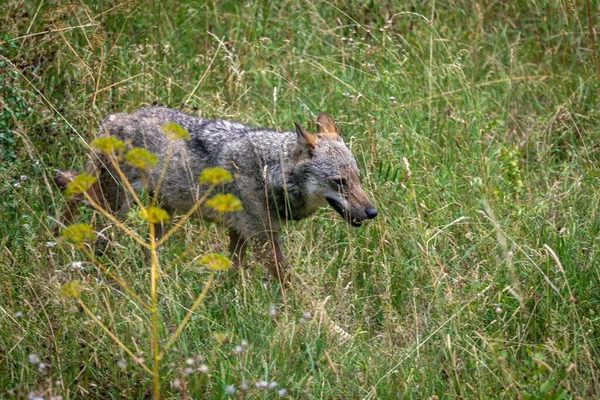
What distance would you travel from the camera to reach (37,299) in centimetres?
469

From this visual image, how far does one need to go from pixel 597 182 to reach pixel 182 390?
350 centimetres

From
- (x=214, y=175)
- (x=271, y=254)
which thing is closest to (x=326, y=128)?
(x=271, y=254)

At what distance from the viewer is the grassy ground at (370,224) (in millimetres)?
4152

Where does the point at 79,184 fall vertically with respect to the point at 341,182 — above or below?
above

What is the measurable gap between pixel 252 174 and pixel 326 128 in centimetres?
59

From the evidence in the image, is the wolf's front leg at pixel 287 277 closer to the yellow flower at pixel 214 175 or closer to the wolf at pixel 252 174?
the wolf at pixel 252 174

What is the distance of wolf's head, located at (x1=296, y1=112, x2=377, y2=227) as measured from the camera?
5.34 meters

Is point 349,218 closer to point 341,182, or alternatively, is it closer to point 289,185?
point 341,182

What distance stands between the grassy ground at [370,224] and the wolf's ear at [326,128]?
502 millimetres

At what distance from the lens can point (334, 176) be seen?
5.45 m

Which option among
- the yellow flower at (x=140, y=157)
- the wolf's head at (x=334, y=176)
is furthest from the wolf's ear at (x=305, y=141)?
the yellow flower at (x=140, y=157)

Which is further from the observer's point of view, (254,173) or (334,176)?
(254,173)

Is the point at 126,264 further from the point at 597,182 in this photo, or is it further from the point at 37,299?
the point at 597,182

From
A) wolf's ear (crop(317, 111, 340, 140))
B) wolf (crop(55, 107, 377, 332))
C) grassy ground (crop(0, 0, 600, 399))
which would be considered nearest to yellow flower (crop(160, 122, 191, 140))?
grassy ground (crop(0, 0, 600, 399))
